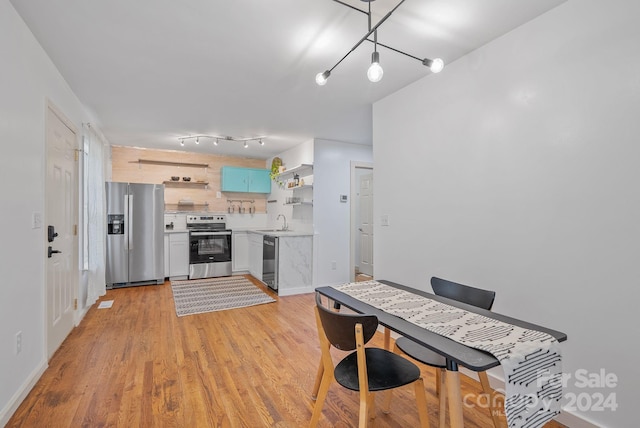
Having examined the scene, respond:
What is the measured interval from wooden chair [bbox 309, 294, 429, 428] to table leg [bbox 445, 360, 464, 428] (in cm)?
26

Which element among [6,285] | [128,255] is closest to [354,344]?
[6,285]

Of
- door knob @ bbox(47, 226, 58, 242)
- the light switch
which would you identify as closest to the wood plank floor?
door knob @ bbox(47, 226, 58, 242)

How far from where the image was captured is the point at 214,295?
4.57 meters

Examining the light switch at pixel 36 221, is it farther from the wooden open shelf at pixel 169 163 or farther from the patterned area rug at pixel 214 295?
the wooden open shelf at pixel 169 163

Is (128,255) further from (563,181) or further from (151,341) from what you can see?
(563,181)

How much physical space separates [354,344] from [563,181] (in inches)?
63.0

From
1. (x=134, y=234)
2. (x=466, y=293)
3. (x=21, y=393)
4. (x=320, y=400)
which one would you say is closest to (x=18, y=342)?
(x=21, y=393)

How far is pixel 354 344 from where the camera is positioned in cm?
140

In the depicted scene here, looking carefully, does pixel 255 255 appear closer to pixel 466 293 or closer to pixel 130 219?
pixel 130 219

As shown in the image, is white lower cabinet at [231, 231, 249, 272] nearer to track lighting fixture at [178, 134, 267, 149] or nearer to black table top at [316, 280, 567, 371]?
track lighting fixture at [178, 134, 267, 149]

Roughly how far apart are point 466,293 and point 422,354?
48 cm

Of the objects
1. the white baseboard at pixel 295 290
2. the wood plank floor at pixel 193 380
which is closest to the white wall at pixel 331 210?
the white baseboard at pixel 295 290

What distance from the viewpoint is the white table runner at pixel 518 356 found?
1148mm

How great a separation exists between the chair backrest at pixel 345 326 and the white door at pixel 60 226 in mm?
2349
